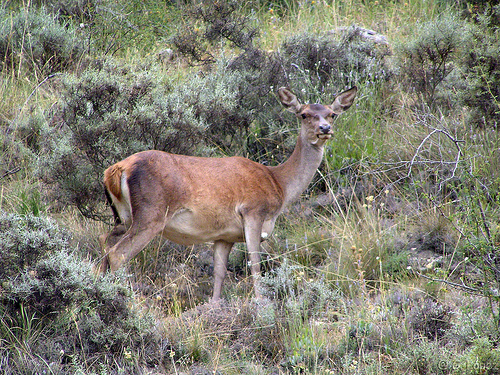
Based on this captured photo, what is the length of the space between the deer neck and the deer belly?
78 cm

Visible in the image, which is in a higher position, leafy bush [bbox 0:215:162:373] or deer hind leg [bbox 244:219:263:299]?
leafy bush [bbox 0:215:162:373]

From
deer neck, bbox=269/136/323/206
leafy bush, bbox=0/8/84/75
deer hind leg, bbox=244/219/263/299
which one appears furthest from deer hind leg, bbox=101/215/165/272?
→ leafy bush, bbox=0/8/84/75

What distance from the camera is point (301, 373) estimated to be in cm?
484

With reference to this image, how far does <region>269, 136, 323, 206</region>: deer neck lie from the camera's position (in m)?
6.97

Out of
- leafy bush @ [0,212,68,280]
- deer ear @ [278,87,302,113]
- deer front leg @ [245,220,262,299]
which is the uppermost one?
deer ear @ [278,87,302,113]

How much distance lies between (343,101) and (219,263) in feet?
8.03

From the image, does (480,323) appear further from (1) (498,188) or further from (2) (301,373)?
(1) (498,188)

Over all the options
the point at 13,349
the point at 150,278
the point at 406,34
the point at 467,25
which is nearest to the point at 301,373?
the point at 13,349

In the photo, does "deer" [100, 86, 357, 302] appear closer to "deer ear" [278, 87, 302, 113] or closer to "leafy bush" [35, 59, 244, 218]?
"deer ear" [278, 87, 302, 113]

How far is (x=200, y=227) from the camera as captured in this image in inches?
247

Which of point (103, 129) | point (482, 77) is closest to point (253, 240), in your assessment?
point (103, 129)

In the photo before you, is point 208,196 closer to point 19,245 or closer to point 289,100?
point 289,100

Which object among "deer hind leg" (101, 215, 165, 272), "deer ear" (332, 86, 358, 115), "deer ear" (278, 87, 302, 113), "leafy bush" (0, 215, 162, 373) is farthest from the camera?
"deer ear" (332, 86, 358, 115)

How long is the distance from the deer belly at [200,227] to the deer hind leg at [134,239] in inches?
8.1
